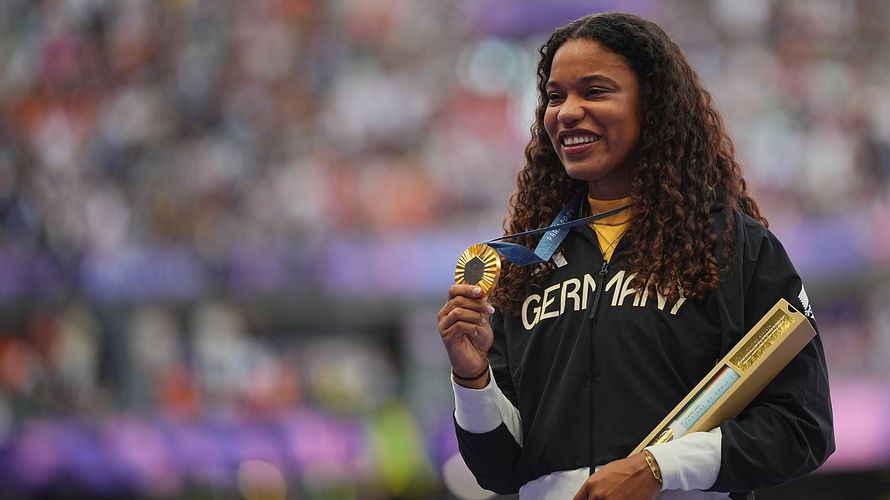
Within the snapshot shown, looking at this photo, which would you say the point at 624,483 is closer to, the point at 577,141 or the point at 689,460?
the point at 689,460

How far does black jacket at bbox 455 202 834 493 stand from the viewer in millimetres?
2162

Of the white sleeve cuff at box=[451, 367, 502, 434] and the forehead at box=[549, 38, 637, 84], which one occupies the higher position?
the forehead at box=[549, 38, 637, 84]

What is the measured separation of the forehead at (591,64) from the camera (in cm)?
237

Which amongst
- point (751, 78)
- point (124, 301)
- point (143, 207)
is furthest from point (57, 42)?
point (751, 78)

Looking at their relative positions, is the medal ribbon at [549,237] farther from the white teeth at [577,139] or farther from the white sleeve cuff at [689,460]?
the white sleeve cuff at [689,460]

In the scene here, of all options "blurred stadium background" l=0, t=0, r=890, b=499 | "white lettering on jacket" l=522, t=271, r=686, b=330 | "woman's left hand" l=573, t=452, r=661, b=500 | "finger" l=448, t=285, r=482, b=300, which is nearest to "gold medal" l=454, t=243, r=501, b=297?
"finger" l=448, t=285, r=482, b=300

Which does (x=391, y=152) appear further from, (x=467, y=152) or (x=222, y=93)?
(x=222, y=93)

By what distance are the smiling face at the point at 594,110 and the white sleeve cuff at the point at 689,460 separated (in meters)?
0.54

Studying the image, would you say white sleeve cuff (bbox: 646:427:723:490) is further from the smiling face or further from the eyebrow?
the eyebrow

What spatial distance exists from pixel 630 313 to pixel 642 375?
0.11 m

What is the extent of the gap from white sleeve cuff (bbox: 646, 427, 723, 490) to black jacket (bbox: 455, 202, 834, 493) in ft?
0.06

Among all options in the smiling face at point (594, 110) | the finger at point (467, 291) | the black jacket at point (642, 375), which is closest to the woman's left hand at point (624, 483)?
the black jacket at point (642, 375)

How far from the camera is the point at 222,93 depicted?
14.6 metres

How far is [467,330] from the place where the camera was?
2.29m
